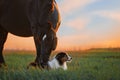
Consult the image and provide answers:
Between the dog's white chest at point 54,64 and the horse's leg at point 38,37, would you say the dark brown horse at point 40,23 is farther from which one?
the dog's white chest at point 54,64

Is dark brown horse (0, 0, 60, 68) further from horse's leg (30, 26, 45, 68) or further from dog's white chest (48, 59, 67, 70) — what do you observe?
dog's white chest (48, 59, 67, 70)

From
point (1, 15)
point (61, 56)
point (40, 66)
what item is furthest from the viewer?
point (1, 15)

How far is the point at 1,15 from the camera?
1446 centimetres

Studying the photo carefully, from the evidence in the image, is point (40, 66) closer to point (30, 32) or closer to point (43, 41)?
→ point (43, 41)

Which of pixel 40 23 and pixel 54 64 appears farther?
pixel 54 64

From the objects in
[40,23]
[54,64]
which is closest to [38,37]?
[40,23]

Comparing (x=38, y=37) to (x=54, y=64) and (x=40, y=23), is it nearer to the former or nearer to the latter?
(x=40, y=23)

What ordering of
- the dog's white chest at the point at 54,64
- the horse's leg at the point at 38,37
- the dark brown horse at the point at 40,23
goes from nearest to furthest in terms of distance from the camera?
the dark brown horse at the point at 40,23 < the horse's leg at the point at 38,37 < the dog's white chest at the point at 54,64

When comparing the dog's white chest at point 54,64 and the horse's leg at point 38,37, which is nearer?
the horse's leg at point 38,37

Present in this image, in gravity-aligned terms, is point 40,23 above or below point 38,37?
above

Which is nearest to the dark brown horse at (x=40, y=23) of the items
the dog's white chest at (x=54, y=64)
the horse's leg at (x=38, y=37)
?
the horse's leg at (x=38, y=37)

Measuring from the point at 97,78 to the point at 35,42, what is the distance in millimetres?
2916

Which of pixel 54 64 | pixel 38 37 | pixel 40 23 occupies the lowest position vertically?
pixel 54 64

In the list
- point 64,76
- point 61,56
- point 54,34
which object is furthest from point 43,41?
point 64,76
